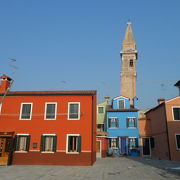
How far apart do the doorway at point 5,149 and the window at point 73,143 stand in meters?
4.89

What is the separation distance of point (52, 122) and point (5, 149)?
455 centimetres

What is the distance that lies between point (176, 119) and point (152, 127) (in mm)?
5240

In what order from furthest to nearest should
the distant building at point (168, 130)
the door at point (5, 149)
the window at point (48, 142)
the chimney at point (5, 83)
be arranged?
1. the distant building at point (168, 130)
2. the chimney at point (5, 83)
3. the window at point (48, 142)
4. the door at point (5, 149)

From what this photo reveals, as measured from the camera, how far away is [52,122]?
54.6 feet

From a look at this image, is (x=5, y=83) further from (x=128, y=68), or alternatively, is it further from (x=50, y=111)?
(x=128, y=68)

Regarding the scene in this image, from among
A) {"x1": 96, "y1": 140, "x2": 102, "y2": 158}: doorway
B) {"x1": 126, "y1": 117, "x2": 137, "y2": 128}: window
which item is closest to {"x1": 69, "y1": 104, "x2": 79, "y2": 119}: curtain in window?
{"x1": 96, "y1": 140, "x2": 102, "y2": 158}: doorway

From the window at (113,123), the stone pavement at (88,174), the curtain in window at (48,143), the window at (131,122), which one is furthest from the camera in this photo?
the window at (113,123)

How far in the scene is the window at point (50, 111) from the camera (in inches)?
663

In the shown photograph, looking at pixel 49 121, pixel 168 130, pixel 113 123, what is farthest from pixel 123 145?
pixel 49 121

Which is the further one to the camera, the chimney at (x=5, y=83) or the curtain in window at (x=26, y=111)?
the chimney at (x=5, y=83)

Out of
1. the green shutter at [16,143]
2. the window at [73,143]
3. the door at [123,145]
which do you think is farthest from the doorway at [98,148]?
the green shutter at [16,143]

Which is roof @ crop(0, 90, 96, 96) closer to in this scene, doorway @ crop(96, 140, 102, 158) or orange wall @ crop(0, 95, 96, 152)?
orange wall @ crop(0, 95, 96, 152)

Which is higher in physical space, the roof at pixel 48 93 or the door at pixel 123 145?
the roof at pixel 48 93

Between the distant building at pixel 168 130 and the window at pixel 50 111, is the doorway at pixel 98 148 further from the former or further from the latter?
the window at pixel 50 111
